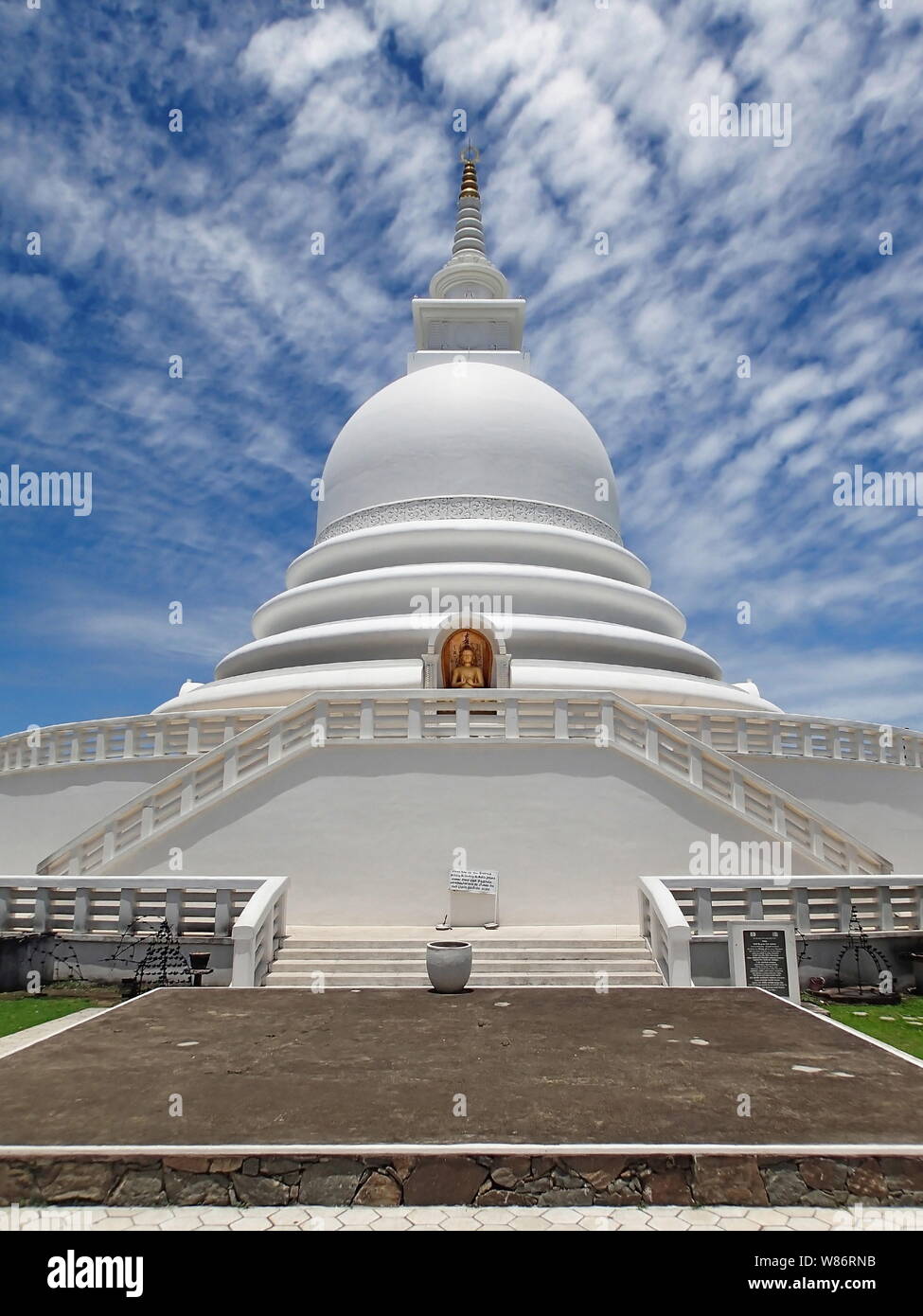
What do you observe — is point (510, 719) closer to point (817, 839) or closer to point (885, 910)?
point (817, 839)

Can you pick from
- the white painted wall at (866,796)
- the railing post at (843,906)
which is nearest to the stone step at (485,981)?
the railing post at (843,906)

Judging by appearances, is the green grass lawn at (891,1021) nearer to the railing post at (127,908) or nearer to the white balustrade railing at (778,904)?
the white balustrade railing at (778,904)

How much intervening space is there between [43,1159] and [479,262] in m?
35.0

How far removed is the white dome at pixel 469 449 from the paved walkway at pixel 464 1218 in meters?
21.3

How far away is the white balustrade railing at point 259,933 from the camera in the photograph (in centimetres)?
1059

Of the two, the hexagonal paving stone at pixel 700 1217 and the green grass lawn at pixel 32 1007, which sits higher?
the hexagonal paving stone at pixel 700 1217

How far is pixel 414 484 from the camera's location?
25.3 meters

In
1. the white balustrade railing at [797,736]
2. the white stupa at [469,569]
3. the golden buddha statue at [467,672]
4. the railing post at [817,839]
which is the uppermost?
the white stupa at [469,569]

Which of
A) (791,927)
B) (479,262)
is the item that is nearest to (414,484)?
(479,262)

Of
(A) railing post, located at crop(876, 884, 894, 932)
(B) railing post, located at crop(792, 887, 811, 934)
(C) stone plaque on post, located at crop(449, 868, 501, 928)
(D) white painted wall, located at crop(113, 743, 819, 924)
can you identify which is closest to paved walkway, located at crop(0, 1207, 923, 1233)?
(B) railing post, located at crop(792, 887, 811, 934)

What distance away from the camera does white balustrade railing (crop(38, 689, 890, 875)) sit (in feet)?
45.9

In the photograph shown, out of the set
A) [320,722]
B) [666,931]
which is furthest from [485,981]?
[320,722]

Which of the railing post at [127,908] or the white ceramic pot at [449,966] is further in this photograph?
the railing post at [127,908]
